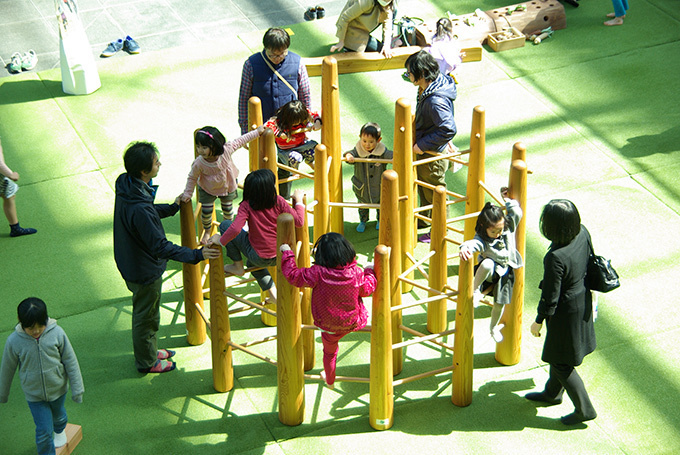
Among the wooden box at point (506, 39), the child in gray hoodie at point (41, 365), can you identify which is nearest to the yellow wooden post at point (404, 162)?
the child in gray hoodie at point (41, 365)

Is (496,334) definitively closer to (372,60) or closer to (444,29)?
(444,29)

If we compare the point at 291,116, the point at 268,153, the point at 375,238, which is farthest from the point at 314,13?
the point at 268,153

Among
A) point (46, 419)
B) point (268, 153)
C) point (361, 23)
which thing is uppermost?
point (268, 153)

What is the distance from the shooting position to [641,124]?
287 inches

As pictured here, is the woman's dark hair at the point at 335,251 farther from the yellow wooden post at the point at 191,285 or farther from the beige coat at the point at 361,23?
the beige coat at the point at 361,23

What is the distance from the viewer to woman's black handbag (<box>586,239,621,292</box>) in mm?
4207

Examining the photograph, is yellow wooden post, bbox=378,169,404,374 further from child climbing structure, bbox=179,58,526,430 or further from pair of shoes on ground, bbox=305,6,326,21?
pair of shoes on ground, bbox=305,6,326,21

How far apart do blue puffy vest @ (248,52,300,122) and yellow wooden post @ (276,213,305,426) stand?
6.25ft

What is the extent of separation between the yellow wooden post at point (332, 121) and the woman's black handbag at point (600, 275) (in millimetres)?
1815

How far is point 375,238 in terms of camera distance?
613 centimetres

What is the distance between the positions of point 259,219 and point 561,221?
1526mm

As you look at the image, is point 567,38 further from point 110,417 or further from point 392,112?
point 110,417

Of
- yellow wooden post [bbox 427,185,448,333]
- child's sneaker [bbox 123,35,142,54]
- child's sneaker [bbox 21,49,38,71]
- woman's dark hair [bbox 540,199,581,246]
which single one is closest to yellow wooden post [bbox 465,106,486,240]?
yellow wooden post [bbox 427,185,448,333]

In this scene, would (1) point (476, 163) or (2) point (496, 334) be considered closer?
(2) point (496, 334)
